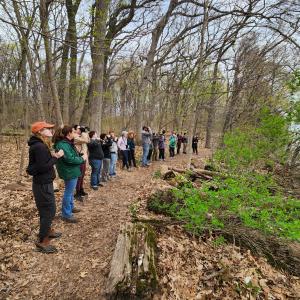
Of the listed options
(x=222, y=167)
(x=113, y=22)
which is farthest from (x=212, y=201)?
(x=113, y=22)

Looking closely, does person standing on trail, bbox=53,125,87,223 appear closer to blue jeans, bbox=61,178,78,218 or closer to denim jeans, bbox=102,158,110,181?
blue jeans, bbox=61,178,78,218

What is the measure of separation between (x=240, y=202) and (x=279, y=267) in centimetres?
143

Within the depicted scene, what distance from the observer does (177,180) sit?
8969 millimetres

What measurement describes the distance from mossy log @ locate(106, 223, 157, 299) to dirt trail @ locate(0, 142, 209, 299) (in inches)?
13.1

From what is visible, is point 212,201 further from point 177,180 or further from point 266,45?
point 266,45

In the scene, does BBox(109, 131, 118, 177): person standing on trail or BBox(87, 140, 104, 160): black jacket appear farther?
BBox(109, 131, 118, 177): person standing on trail

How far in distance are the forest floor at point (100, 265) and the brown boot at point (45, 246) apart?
0.29 ft

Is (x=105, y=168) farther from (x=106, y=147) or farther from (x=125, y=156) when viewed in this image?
(x=125, y=156)

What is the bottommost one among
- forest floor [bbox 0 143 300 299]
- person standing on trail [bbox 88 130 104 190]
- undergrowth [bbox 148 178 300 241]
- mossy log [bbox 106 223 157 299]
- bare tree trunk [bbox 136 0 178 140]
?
forest floor [bbox 0 143 300 299]

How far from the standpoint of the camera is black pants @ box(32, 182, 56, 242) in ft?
13.4

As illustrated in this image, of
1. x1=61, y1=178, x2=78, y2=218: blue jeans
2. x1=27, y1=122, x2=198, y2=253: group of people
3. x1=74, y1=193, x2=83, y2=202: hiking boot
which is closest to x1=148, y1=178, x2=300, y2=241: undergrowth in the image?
x1=74, y1=193, x2=83, y2=202: hiking boot

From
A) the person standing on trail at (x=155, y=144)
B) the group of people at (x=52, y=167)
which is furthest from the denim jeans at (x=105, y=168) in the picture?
the person standing on trail at (x=155, y=144)

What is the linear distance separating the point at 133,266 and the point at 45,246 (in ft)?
5.48

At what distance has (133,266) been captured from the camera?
11.9 feet
